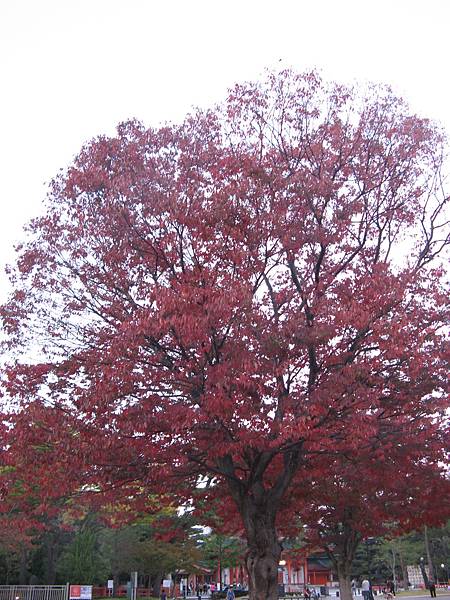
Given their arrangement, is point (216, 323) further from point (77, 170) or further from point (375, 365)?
point (77, 170)

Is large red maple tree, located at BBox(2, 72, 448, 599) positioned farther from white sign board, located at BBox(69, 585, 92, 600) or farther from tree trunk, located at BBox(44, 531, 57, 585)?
tree trunk, located at BBox(44, 531, 57, 585)

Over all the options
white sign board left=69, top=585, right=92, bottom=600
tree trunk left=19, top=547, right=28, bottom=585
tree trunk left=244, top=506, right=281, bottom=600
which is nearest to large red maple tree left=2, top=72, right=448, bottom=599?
tree trunk left=244, top=506, right=281, bottom=600

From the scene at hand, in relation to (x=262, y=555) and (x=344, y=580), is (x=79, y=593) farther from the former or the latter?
(x=262, y=555)

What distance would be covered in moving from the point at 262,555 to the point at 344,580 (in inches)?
554

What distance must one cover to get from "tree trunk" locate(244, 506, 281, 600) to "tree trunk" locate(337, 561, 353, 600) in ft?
43.6

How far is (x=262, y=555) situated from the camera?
1176cm

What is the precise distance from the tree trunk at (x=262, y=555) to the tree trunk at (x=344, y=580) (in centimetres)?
1329

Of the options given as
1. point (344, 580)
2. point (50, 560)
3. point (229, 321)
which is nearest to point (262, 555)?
point (229, 321)

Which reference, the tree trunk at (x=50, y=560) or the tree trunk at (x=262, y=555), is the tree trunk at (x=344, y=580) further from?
the tree trunk at (x=50, y=560)

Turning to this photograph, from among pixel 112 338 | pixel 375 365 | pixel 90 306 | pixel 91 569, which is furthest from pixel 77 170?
pixel 91 569

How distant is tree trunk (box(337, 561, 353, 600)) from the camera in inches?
911

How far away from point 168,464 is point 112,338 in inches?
128

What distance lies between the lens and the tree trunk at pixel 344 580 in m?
23.1

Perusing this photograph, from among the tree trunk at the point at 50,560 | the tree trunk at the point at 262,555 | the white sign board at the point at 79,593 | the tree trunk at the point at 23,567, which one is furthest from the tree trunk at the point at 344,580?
the tree trunk at the point at 50,560
